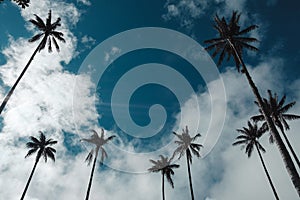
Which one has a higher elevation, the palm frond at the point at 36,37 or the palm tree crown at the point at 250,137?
the palm frond at the point at 36,37

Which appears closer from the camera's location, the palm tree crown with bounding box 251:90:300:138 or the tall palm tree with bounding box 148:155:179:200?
the palm tree crown with bounding box 251:90:300:138

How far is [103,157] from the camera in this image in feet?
121

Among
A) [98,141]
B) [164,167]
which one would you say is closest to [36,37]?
[98,141]

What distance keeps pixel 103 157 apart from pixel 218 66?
945 inches

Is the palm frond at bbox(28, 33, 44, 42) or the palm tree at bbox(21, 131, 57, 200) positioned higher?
the palm frond at bbox(28, 33, 44, 42)

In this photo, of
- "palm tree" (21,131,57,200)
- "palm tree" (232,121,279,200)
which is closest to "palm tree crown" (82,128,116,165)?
"palm tree" (21,131,57,200)

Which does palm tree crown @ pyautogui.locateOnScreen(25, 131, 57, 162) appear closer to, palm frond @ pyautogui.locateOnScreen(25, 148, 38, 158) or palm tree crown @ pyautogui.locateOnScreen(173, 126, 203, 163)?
palm frond @ pyautogui.locateOnScreen(25, 148, 38, 158)

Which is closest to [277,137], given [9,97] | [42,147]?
[9,97]

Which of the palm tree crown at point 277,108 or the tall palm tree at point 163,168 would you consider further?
the tall palm tree at point 163,168

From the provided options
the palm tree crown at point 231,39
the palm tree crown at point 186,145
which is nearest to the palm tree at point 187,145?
the palm tree crown at point 186,145

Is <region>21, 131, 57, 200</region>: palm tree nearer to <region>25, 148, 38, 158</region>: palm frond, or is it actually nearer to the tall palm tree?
<region>25, 148, 38, 158</region>: palm frond

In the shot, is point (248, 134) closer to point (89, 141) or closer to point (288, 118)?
point (288, 118)

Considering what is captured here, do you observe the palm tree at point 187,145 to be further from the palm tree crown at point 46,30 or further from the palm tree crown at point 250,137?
the palm tree crown at point 46,30

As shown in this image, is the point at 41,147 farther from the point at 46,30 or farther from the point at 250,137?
the point at 250,137
